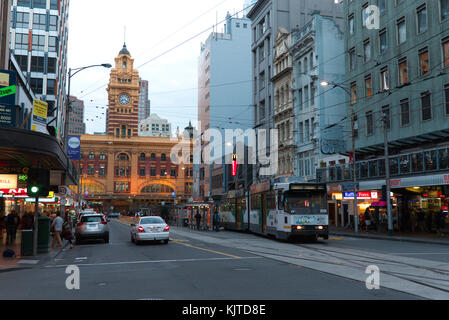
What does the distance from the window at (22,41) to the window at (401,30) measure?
49.0 meters

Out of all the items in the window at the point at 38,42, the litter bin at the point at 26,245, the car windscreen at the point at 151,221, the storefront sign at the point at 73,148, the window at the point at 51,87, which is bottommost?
the litter bin at the point at 26,245

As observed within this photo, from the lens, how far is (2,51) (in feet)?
89.6

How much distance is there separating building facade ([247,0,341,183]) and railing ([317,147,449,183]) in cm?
1660

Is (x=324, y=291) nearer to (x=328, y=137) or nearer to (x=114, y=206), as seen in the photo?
(x=328, y=137)

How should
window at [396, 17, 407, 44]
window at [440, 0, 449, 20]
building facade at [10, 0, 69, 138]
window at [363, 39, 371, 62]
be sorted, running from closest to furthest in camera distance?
window at [440, 0, 449, 20], window at [396, 17, 407, 44], window at [363, 39, 371, 62], building facade at [10, 0, 69, 138]

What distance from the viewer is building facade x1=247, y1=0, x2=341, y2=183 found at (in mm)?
56406

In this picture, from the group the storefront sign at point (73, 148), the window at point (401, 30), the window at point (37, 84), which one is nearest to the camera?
the storefront sign at point (73, 148)

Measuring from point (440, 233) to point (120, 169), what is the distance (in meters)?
97.1

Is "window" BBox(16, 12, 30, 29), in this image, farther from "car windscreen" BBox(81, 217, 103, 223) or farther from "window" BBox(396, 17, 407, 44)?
"window" BBox(396, 17, 407, 44)

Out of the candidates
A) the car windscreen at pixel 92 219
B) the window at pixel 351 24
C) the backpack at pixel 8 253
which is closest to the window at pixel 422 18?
the window at pixel 351 24

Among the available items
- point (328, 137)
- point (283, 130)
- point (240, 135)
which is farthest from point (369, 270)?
point (240, 135)

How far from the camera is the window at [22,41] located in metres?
62.3

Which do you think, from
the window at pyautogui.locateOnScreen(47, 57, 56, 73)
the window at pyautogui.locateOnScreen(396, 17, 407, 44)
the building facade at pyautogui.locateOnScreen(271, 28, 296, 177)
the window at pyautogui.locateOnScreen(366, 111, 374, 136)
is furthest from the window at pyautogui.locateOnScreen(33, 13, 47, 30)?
the window at pyautogui.locateOnScreen(396, 17, 407, 44)

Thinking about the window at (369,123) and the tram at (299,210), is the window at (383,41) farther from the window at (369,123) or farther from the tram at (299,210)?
the tram at (299,210)
